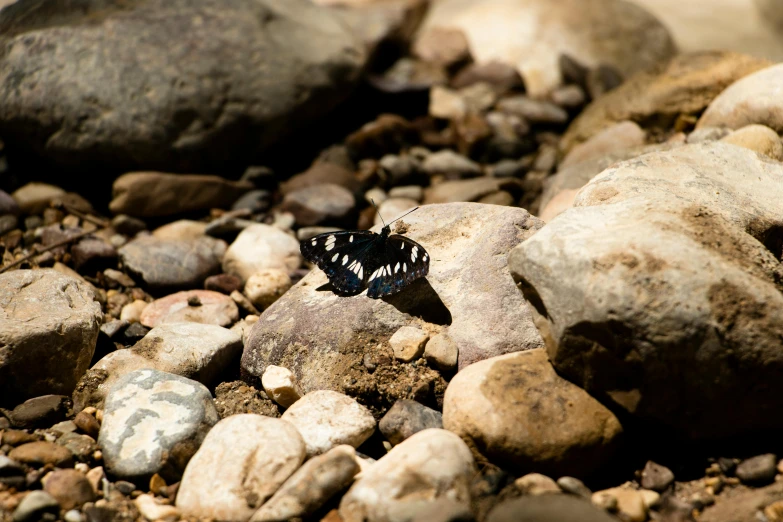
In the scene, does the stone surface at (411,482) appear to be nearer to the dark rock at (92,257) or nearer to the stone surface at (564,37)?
the dark rock at (92,257)

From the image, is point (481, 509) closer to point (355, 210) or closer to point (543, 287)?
point (543, 287)

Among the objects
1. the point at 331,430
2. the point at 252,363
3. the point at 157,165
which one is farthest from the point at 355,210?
the point at 331,430

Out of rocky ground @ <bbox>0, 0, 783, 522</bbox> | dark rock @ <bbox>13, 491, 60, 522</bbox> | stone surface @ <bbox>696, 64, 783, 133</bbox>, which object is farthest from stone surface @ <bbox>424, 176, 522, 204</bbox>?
dark rock @ <bbox>13, 491, 60, 522</bbox>

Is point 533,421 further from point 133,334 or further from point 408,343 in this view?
point 133,334

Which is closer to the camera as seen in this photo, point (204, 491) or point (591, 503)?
point (591, 503)

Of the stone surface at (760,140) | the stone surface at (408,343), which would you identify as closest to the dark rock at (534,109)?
the stone surface at (760,140)

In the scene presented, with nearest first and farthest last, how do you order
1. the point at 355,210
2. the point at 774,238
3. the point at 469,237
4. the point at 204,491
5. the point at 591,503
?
the point at 591,503, the point at 204,491, the point at 774,238, the point at 469,237, the point at 355,210

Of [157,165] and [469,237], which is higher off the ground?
[469,237]
